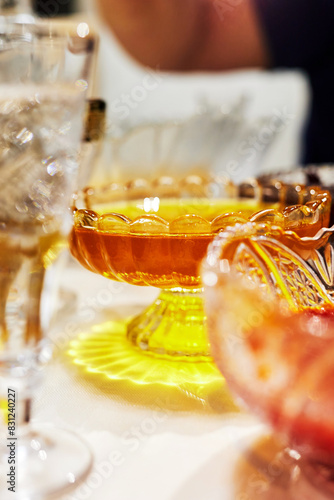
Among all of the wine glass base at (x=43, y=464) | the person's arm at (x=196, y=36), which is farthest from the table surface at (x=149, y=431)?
the person's arm at (x=196, y=36)

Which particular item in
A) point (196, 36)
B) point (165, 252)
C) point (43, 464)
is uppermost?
point (196, 36)

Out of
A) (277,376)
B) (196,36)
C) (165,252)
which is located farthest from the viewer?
(196,36)

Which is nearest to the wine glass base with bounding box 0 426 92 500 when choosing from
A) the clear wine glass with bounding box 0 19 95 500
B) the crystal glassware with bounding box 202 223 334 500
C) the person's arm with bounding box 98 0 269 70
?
the clear wine glass with bounding box 0 19 95 500

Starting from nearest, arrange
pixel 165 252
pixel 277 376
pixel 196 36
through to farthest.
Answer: pixel 277 376, pixel 165 252, pixel 196 36

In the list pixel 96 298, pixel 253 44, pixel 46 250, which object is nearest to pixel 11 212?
pixel 46 250

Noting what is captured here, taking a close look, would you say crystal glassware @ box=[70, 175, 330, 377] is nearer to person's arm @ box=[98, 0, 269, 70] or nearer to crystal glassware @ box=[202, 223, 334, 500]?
crystal glassware @ box=[202, 223, 334, 500]

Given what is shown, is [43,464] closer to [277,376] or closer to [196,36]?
[277,376]

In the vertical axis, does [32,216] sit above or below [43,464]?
above

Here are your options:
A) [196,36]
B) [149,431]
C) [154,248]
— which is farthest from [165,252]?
[196,36]
